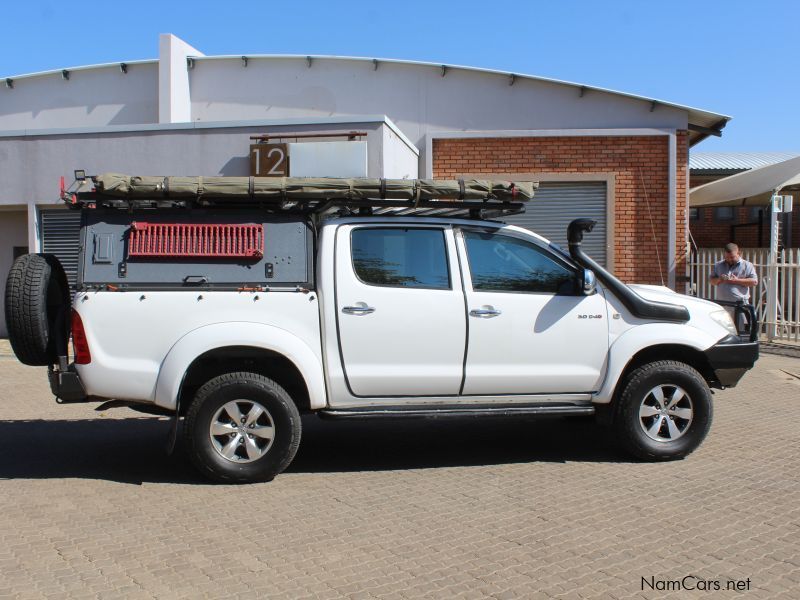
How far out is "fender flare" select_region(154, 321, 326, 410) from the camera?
5727 mm

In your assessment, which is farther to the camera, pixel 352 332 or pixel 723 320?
pixel 723 320

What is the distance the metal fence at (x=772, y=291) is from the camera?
14.0 metres

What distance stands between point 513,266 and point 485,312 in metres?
0.47

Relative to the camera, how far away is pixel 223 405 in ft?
19.0

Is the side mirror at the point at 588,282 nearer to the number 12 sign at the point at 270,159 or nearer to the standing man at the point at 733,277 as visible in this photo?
the standing man at the point at 733,277

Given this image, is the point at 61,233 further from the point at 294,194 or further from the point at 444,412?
the point at 444,412

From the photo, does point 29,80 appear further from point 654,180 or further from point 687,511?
point 687,511

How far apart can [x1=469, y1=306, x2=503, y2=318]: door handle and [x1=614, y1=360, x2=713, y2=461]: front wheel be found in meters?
1.18

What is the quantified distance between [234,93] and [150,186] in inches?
450

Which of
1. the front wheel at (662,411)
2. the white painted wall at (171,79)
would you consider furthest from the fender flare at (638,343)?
the white painted wall at (171,79)

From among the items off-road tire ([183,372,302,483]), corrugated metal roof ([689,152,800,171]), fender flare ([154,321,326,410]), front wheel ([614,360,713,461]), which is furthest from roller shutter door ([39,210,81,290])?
corrugated metal roof ([689,152,800,171])

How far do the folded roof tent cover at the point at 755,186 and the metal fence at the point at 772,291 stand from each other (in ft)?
6.07

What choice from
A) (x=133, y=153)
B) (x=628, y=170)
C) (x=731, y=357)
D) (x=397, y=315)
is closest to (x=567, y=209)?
(x=628, y=170)

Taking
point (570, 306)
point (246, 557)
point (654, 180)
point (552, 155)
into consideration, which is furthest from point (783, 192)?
point (246, 557)
